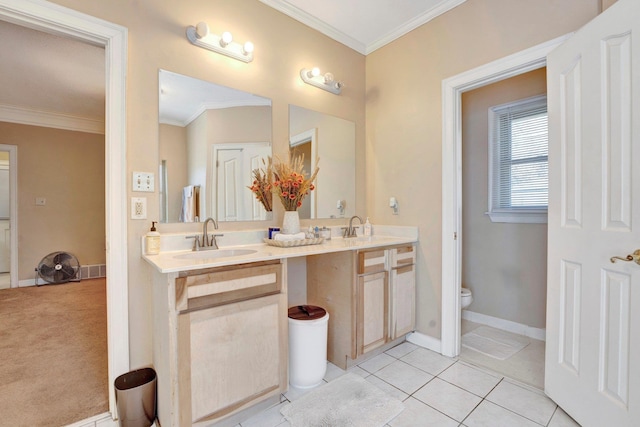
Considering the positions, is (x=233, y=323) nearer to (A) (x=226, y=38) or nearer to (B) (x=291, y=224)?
(B) (x=291, y=224)

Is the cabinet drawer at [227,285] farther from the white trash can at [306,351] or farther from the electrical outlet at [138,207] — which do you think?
the electrical outlet at [138,207]

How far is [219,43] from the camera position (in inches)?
73.6

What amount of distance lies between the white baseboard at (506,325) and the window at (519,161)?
3.09ft

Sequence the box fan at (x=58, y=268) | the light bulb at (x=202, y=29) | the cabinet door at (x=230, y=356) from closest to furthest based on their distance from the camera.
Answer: the cabinet door at (x=230, y=356)
the light bulb at (x=202, y=29)
the box fan at (x=58, y=268)

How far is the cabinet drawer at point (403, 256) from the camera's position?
86.8 inches

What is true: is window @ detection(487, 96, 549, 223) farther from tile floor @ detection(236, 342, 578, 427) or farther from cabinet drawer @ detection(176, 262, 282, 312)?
cabinet drawer @ detection(176, 262, 282, 312)

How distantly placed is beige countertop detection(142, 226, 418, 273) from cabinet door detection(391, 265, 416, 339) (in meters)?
0.25

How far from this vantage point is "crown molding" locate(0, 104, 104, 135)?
158 inches

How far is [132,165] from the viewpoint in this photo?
1.59 m

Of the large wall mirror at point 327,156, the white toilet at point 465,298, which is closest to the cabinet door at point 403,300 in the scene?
the white toilet at point 465,298

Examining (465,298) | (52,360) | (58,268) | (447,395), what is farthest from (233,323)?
(58,268)

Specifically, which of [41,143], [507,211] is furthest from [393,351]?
[41,143]

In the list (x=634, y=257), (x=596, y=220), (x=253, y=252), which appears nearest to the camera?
(x=634, y=257)

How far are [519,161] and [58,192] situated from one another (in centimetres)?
613
